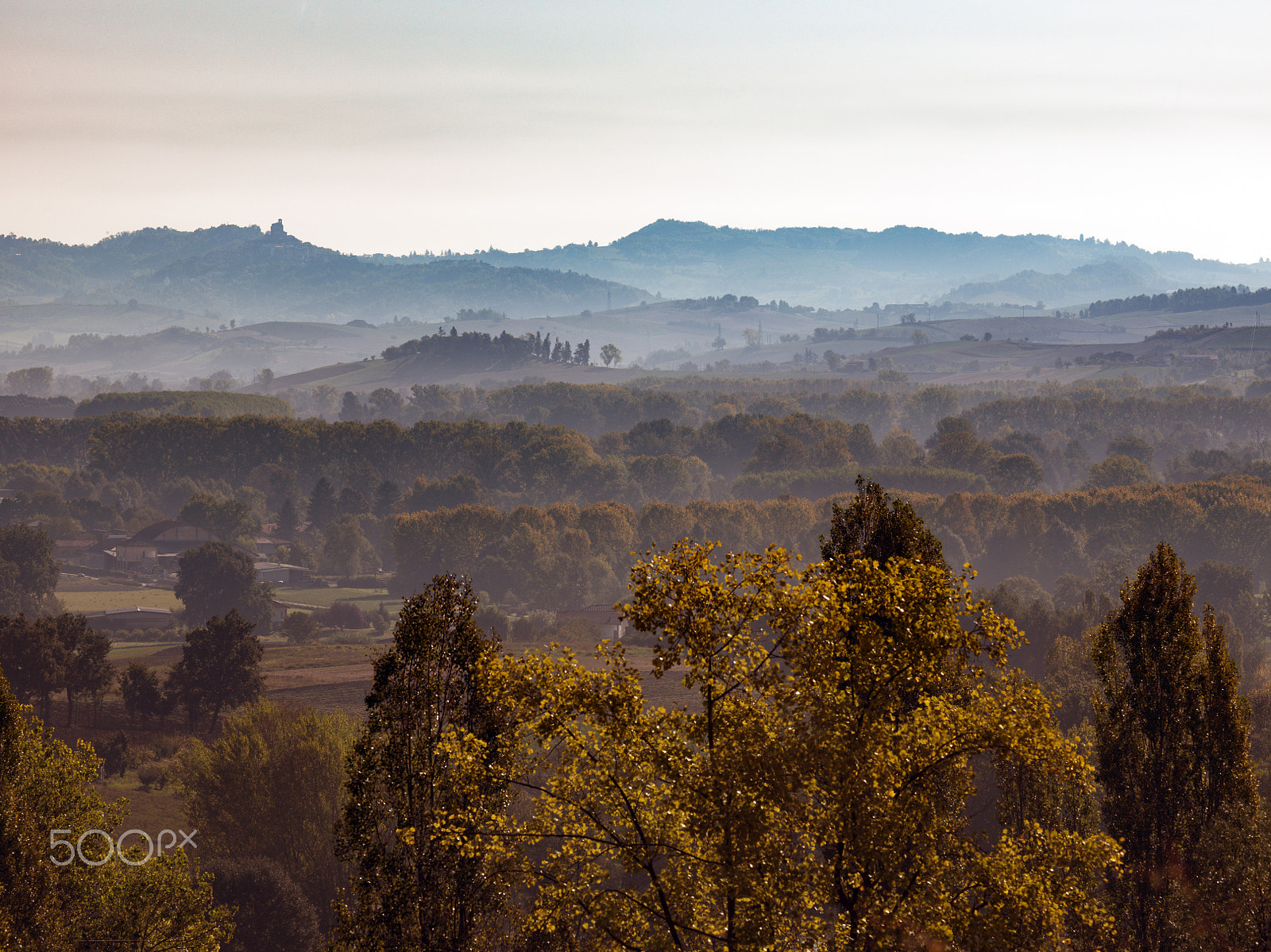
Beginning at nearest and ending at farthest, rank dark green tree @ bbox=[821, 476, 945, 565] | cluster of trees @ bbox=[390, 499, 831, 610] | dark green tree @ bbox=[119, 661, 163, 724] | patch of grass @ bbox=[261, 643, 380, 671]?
dark green tree @ bbox=[821, 476, 945, 565] < dark green tree @ bbox=[119, 661, 163, 724] < patch of grass @ bbox=[261, 643, 380, 671] < cluster of trees @ bbox=[390, 499, 831, 610]

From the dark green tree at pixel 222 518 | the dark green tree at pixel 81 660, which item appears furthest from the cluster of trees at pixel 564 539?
the dark green tree at pixel 81 660

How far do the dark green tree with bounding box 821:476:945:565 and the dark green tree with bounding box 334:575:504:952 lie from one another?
1113cm

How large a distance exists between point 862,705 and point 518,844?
7.67m

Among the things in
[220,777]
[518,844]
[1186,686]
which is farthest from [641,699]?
[220,777]

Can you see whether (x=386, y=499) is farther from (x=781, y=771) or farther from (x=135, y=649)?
(x=781, y=771)

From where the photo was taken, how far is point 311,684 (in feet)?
333

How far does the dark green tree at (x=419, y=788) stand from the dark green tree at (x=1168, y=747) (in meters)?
16.0

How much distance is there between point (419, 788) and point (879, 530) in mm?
14798

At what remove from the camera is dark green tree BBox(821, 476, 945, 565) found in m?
28.5

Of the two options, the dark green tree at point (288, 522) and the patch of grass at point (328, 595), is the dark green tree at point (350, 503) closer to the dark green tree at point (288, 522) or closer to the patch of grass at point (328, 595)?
the dark green tree at point (288, 522)

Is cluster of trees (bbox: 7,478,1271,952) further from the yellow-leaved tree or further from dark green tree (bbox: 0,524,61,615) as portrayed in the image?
dark green tree (bbox: 0,524,61,615)

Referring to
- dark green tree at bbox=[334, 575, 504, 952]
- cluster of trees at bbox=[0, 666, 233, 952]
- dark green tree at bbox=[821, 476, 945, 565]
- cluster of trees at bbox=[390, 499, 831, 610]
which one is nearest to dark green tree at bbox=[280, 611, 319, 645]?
cluster of trees at bbox=[390, 499, 831, 610]

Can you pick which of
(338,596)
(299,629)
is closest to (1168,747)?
(299,629)

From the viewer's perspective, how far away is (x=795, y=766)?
52.6 feet
